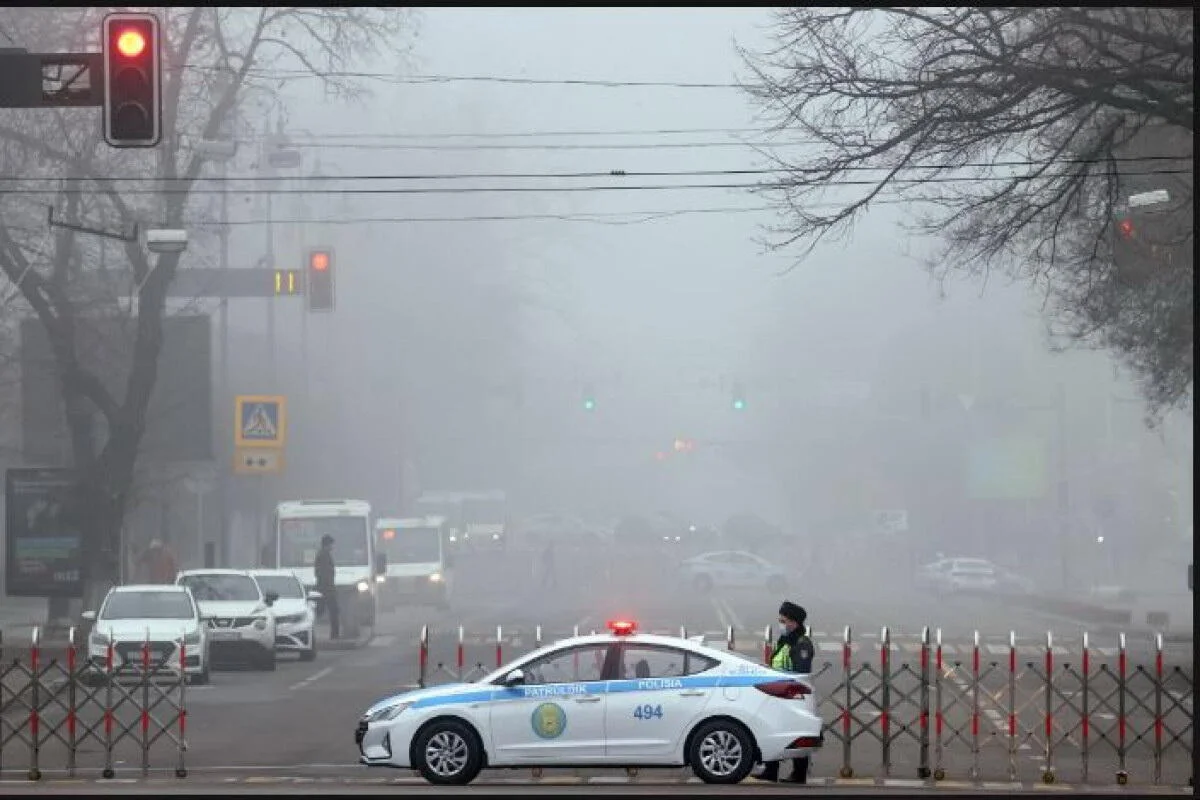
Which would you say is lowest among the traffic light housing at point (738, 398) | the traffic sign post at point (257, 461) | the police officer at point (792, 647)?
the police officer at point (792, 647)

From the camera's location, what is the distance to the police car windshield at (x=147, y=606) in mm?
33000

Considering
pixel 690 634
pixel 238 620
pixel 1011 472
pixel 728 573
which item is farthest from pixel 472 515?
pixel 238 620

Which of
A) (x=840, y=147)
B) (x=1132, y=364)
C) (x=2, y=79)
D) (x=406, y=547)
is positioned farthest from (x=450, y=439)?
(x=2, y=79)

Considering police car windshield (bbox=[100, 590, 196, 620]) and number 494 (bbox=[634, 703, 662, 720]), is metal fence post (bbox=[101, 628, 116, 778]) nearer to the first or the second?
number 494 (bbox=[634, 703, 662, 720])

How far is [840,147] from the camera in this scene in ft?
90.3

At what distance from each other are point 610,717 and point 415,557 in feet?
142

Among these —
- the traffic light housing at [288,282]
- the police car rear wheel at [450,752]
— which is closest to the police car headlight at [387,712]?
the police car rear wheel at [450,752]

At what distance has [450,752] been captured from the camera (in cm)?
1986

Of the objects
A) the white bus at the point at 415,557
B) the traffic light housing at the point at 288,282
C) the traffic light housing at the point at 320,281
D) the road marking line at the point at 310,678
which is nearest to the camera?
the road marking line at the point at 310,678

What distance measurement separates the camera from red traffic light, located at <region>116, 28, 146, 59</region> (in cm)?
1830

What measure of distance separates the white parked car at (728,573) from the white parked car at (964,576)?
548cm

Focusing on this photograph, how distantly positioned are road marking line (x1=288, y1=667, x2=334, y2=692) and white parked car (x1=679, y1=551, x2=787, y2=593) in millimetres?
40127

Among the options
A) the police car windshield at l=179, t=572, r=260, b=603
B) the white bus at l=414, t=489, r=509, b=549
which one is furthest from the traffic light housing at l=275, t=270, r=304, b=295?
the white bus at l=414, t=489, r=509, b=549

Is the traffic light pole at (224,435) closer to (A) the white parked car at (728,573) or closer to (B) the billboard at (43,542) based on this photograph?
(B) the billboard at (43,542)
